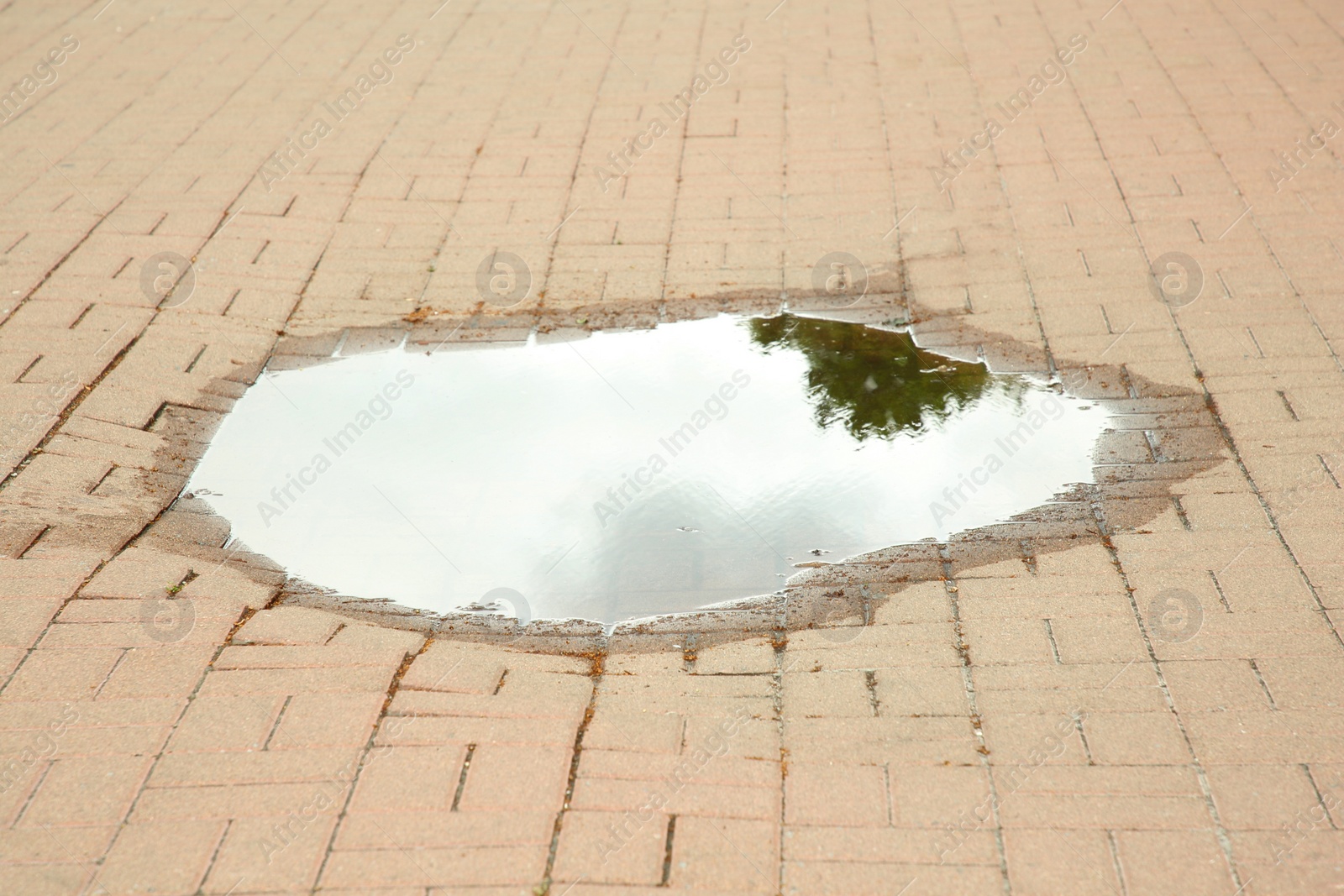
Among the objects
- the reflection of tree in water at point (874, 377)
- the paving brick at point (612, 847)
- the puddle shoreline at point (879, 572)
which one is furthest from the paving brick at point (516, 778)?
the reflection of tree in water at point (874, 377)

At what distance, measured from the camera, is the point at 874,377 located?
5.46 meters

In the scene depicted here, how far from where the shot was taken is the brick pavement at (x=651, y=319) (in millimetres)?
3094

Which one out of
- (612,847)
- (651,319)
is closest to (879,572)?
(612,847)

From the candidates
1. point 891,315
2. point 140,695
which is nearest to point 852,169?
point 891,315

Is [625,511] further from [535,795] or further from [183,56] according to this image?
[183,56]

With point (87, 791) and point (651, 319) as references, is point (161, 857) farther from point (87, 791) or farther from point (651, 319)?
point (651, 319)

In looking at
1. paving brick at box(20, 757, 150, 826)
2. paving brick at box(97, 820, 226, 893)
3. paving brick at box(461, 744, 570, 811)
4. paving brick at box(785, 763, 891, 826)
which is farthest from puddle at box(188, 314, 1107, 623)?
paving brick at box(97, 820, 226, 893)

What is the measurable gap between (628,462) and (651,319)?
1242 mm

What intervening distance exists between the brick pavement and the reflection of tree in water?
40cm

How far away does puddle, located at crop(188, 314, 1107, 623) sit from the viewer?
14.7 ft

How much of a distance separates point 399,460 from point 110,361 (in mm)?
1747

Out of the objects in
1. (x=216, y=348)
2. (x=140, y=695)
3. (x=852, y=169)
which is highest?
(x=140, y=695)

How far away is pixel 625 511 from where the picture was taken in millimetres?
4770

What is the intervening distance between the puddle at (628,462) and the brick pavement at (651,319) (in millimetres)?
304
